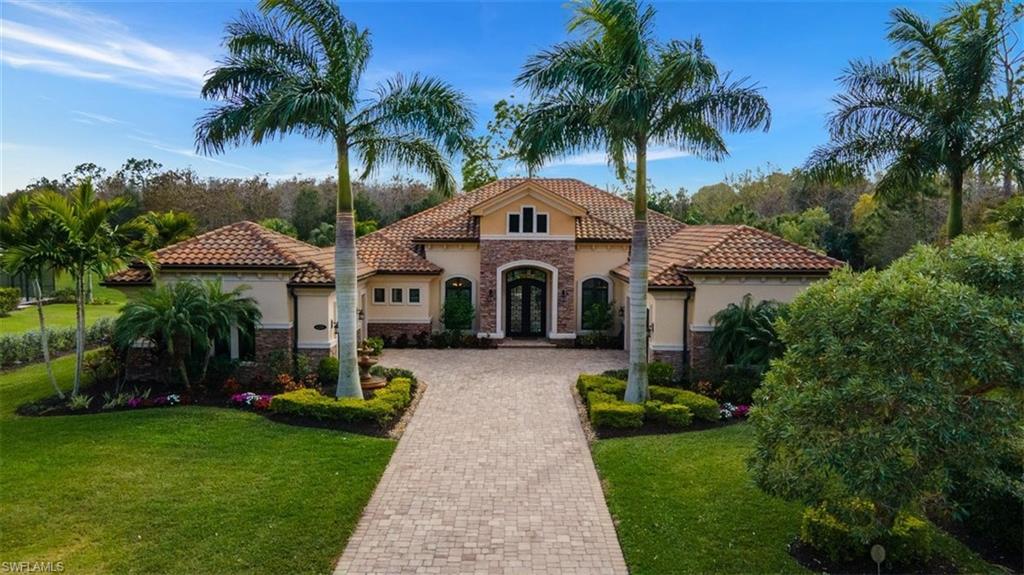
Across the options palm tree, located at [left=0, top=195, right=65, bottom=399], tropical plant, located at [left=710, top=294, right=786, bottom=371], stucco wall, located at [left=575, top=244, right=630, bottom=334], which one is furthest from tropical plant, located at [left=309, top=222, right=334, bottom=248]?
tropical plant, located at [left=710, top=294, right=786, bottom=371]

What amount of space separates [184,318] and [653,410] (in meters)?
10.8

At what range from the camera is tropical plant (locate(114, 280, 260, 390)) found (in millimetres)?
13648

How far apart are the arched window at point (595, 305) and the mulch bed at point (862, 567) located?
14.7m

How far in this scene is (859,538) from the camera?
22.0 feet

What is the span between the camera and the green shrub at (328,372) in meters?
15.7

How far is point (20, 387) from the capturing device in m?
16.0

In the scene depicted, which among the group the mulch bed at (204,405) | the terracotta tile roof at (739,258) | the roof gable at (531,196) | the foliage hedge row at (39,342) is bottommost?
the mulch bed at (204,405)

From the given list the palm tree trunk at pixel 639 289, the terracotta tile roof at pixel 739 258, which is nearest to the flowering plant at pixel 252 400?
the palm tree trunk at pixel 639 289

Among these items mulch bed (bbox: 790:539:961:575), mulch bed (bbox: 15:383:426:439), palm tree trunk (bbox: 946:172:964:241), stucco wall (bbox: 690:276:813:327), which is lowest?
mulch bed (bbox: 790:539:961:575)

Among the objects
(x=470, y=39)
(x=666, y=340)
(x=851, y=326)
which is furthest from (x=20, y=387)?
(x=851, y=326)

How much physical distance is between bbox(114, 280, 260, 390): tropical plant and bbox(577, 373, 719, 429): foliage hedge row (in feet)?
29.8

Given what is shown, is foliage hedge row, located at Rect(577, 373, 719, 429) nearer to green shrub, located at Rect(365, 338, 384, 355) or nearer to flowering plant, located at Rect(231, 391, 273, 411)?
flowering plant, located at Rect(231, 391, 273, 411)

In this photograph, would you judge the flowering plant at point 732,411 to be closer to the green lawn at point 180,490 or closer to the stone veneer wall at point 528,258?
the green lawn at point 180,490

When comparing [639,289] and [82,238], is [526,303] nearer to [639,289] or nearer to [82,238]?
[639,289]
